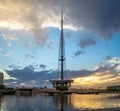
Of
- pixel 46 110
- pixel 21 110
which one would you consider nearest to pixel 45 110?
pixel 46 110

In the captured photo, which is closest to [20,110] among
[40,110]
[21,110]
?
[21,110]

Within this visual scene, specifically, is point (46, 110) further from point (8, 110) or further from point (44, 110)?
point (8, 110)

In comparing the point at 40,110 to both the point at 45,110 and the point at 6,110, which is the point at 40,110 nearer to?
the point at 45,110

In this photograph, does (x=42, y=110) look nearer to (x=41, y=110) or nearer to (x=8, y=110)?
(x=41, y=110)

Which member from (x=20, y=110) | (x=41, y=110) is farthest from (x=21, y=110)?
(x=41, y=110)

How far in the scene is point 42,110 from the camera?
113812mm

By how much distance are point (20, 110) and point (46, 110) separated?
30.3 ft

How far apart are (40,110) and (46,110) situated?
2348 mm

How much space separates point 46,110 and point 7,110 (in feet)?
45.2

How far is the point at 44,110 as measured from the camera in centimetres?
11344

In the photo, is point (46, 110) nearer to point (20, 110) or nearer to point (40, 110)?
point (40, 110)

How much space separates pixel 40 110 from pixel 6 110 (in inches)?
479

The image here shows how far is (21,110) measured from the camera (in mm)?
111938

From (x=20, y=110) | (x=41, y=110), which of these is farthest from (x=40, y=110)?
(x=20, y=110)
